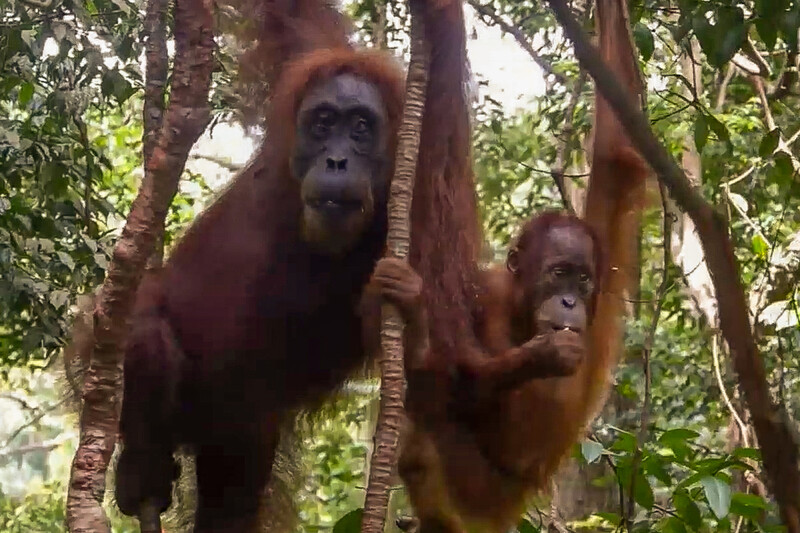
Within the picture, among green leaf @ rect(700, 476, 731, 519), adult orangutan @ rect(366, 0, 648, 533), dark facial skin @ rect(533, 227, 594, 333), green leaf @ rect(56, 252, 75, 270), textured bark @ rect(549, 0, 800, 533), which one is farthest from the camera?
green leaf @ rect(56, 252, 75, 270)

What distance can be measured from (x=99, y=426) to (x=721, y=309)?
1.18 metres

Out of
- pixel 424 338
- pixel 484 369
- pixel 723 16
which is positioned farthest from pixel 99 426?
pixel 723 16

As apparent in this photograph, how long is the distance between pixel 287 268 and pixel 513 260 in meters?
0.65

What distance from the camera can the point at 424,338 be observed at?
2266 millimetres

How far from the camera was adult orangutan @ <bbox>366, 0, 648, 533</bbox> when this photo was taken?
2619 mm

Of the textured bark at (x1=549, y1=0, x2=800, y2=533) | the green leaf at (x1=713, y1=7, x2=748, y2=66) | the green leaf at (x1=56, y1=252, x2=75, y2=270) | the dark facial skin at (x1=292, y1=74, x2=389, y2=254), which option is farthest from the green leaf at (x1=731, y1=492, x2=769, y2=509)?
the green leaf at (x1=56, y1=252, x2=75, y2=270)

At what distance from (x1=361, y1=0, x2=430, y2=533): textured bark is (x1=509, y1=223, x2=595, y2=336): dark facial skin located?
31.1 inches

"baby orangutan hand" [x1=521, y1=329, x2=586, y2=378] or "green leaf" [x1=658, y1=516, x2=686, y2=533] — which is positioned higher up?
"baby orangutan hand" [x1=521, y1=329, x2=586, y2=378]

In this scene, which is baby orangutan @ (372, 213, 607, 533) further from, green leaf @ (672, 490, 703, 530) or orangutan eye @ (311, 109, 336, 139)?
orangutan eye @ (311, 109, 336, 139)

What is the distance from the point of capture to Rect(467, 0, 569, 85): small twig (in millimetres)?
3145

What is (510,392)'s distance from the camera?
280cm

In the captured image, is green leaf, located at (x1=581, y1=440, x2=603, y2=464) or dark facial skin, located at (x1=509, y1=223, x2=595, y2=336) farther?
dark facial skin, located at (x1=509, y1=223, x2=595, y2=336)

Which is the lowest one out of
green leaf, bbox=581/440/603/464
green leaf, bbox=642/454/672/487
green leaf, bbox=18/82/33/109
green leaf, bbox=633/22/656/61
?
green leaf, bbox=642/454/672/487

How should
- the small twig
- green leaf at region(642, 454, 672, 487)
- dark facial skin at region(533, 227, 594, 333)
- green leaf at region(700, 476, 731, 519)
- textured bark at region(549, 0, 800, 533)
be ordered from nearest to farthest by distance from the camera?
textured bark at region(549, 0, 800, 533) < green leaf at region(700, 476, 731, 519) < green leaf at region(642, 454, 672, 487) < dark facial skin at region(533, 227, 594, 333) < the small twig
